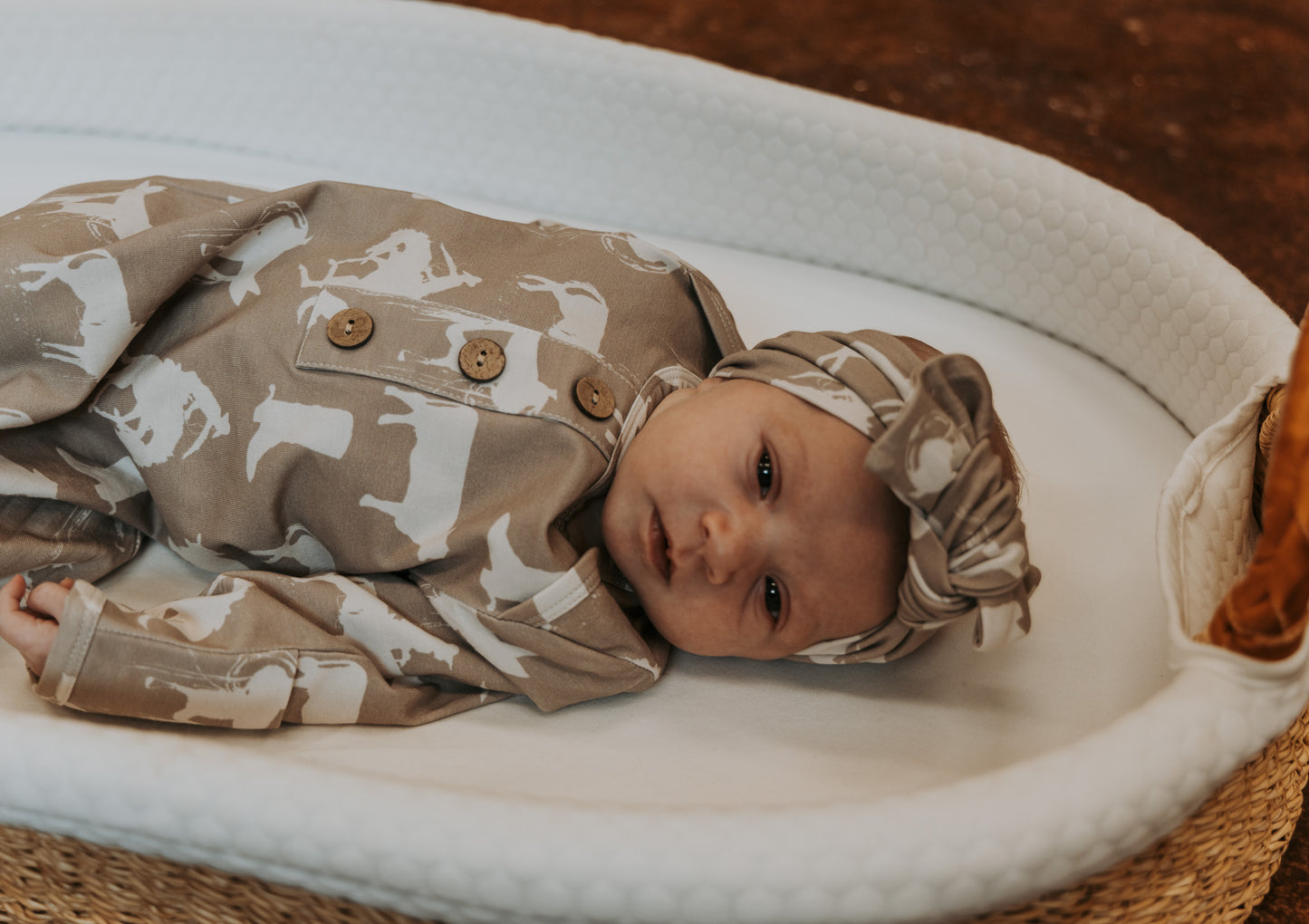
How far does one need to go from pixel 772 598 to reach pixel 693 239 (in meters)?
0.65

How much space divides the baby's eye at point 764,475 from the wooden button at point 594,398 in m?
0.16

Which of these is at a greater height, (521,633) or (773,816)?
(773,816)

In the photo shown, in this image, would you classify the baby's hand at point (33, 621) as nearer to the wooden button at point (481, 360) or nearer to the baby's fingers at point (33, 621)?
A: the baby's fingers at point (33, 621)

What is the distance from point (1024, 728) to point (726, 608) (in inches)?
11.1

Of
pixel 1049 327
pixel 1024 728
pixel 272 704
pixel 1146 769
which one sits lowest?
pixel 272 704

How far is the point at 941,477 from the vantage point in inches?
30.9

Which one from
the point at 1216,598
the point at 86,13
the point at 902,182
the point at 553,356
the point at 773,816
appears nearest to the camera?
the point at 773,816

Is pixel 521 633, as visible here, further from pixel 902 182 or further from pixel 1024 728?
pixel 902 182

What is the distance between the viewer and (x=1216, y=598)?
0.88m

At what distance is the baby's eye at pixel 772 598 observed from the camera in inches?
35.6

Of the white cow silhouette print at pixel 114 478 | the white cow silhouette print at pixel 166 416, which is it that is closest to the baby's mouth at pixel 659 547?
the white cow silhouette print at pixel 166 416

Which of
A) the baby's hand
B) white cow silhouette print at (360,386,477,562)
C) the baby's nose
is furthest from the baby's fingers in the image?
the baby's nose

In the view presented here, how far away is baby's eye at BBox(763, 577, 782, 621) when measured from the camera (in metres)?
0.90

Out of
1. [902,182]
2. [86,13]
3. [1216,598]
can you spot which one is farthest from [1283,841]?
[86,13]
